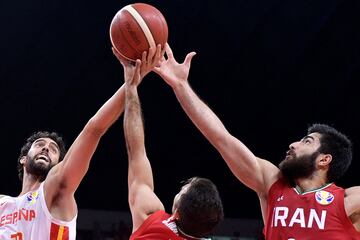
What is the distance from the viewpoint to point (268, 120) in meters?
9.89

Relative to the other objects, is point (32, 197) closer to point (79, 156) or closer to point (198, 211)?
point (79, 156)

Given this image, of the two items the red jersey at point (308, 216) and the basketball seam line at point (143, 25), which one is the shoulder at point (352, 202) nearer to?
the red jersey at point (308, 216)

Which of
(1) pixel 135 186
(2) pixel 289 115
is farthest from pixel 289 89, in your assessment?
(1) pixel 135 186

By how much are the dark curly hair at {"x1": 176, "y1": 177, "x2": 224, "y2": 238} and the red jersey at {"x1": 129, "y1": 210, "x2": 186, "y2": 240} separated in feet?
0.13

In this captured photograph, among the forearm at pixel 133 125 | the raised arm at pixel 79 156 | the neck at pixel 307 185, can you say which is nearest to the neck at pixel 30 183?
the raised arm at pixel 79 156

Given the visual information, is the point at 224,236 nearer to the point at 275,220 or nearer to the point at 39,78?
the point at 39,78

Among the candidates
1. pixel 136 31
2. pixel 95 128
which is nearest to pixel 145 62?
pixel 136 31

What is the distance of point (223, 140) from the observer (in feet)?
12.5

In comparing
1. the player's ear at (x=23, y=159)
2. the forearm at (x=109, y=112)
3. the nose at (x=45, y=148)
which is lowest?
the player's ear at (x=23, y=159)

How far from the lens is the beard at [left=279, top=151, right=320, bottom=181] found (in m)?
3.74

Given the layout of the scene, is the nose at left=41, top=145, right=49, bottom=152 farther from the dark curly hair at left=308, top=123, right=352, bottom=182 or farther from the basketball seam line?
the dark curly hair at left=308, top=123, right=352, bottom=182

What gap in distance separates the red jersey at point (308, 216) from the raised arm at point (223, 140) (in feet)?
0.43

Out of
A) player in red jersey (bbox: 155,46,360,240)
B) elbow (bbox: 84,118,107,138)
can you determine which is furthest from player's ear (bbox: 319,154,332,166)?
elbow (bbox: 84,118,107,138)

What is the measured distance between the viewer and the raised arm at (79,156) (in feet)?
11.5
